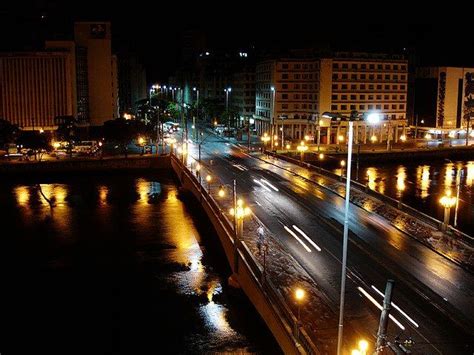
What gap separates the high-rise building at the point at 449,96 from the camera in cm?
9138

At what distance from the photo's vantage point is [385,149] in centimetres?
7631

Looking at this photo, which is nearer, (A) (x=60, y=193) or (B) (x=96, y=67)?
(A) (x=60, y=193)

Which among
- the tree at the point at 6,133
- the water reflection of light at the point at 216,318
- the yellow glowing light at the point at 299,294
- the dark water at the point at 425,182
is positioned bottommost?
the water reflection of light at the point at 216,318

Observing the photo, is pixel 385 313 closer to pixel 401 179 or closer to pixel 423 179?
pixel 401 179

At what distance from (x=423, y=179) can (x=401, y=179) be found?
2.60 meters

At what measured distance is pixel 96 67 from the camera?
3568 inches

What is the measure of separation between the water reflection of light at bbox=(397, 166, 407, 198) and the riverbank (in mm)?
27406

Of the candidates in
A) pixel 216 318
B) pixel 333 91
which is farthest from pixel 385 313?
pixel 333 91

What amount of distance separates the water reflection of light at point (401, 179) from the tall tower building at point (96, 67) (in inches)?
1952

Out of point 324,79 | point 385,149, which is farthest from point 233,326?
point 324,79

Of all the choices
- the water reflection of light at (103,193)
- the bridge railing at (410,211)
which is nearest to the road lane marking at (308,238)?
the bridge railing at (410,211)

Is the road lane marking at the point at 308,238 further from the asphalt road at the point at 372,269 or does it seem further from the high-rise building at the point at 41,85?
the high-rise building at the point at 41,85

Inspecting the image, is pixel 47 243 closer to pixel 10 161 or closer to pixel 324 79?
pixel 10 161

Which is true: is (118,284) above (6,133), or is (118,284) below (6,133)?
below
